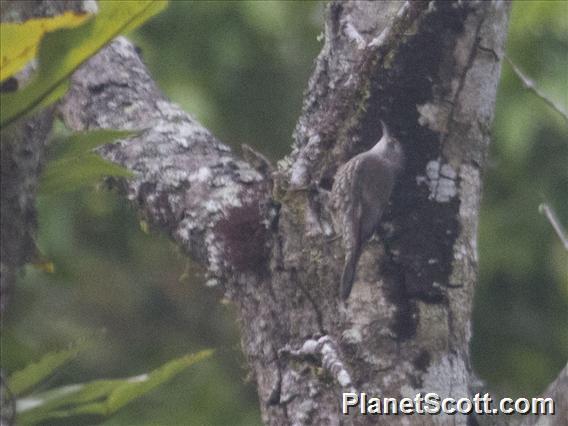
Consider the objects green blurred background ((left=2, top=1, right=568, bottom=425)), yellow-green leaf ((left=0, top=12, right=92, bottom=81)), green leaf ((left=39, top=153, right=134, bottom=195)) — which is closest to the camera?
yellow-green leaf ((left=0, top=12, right=92, bottom=81))

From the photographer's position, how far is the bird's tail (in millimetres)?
1193

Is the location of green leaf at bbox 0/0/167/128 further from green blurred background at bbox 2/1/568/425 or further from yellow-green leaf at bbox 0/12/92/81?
green blurred background at bbox 2/1/568/425

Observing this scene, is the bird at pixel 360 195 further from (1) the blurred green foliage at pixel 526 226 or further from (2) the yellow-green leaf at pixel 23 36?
(1) the blurred green foliage at pixel 526 226

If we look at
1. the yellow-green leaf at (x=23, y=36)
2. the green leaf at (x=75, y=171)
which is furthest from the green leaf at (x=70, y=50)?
the green leaf at (x=75, y=171)

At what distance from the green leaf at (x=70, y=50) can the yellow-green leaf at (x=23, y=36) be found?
13 millimetres

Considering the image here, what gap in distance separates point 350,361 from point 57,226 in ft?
7.85

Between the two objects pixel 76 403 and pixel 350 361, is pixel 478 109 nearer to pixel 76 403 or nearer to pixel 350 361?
pixel 350 361

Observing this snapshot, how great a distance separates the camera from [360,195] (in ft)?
4.01

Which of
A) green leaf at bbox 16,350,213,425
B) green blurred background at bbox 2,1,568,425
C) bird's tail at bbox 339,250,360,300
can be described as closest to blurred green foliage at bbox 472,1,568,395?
green blurred background at bbox 2,1,568,425

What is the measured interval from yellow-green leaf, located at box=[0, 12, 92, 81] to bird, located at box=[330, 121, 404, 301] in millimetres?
397

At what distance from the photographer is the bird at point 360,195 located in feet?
3.93

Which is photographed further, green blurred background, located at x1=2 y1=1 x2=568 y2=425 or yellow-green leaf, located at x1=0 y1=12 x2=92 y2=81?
green blurred background, located at x1=2 y1=1 x2=568 y2=425

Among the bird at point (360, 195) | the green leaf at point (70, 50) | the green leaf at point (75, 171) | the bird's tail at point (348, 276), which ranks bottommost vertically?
the bird's tail at point (348, 276)

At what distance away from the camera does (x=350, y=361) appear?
46.3 inches
